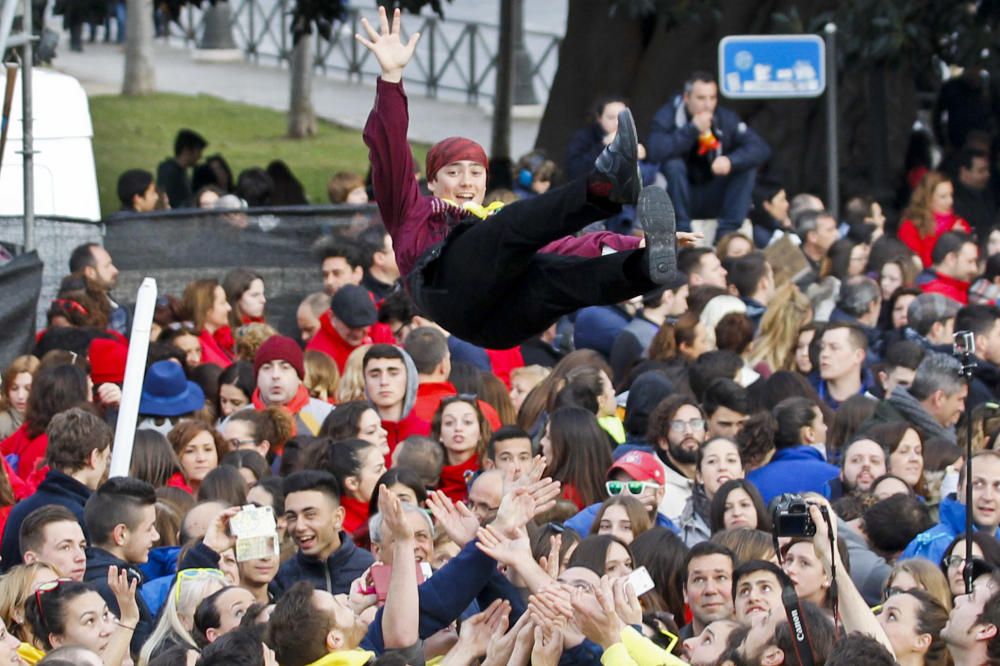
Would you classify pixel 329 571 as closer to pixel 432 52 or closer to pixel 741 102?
pixel 741 102

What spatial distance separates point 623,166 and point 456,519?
5.51 feet

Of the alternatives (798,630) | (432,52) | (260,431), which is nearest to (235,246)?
(260,431)

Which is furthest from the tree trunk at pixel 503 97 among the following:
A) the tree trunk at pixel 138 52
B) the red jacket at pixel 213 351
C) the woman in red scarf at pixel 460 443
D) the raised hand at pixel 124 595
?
the raised hand at pixel 124 595

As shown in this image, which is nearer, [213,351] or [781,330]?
[213,351]

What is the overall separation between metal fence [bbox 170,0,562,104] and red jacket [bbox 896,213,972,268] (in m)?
12.2

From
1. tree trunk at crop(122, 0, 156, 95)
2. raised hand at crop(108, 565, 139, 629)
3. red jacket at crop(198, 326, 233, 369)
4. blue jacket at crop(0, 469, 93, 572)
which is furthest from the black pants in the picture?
tree trunk at crop(122, 0, 156, 95)

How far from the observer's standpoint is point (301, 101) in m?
24.7

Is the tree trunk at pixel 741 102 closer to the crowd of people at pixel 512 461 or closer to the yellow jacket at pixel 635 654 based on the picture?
the crowd of people at pixel 512 461

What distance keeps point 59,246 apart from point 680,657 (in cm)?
715

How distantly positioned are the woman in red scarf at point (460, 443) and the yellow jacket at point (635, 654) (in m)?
2.95

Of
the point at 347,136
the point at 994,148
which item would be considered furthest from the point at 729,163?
the point at 347,136

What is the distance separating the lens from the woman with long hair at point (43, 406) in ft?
32.8

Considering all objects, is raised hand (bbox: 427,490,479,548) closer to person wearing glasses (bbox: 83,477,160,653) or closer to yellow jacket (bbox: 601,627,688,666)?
yellow jacket (bbox: 601,627,688,666)

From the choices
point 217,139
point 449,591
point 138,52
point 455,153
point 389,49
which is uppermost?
point 389,49
